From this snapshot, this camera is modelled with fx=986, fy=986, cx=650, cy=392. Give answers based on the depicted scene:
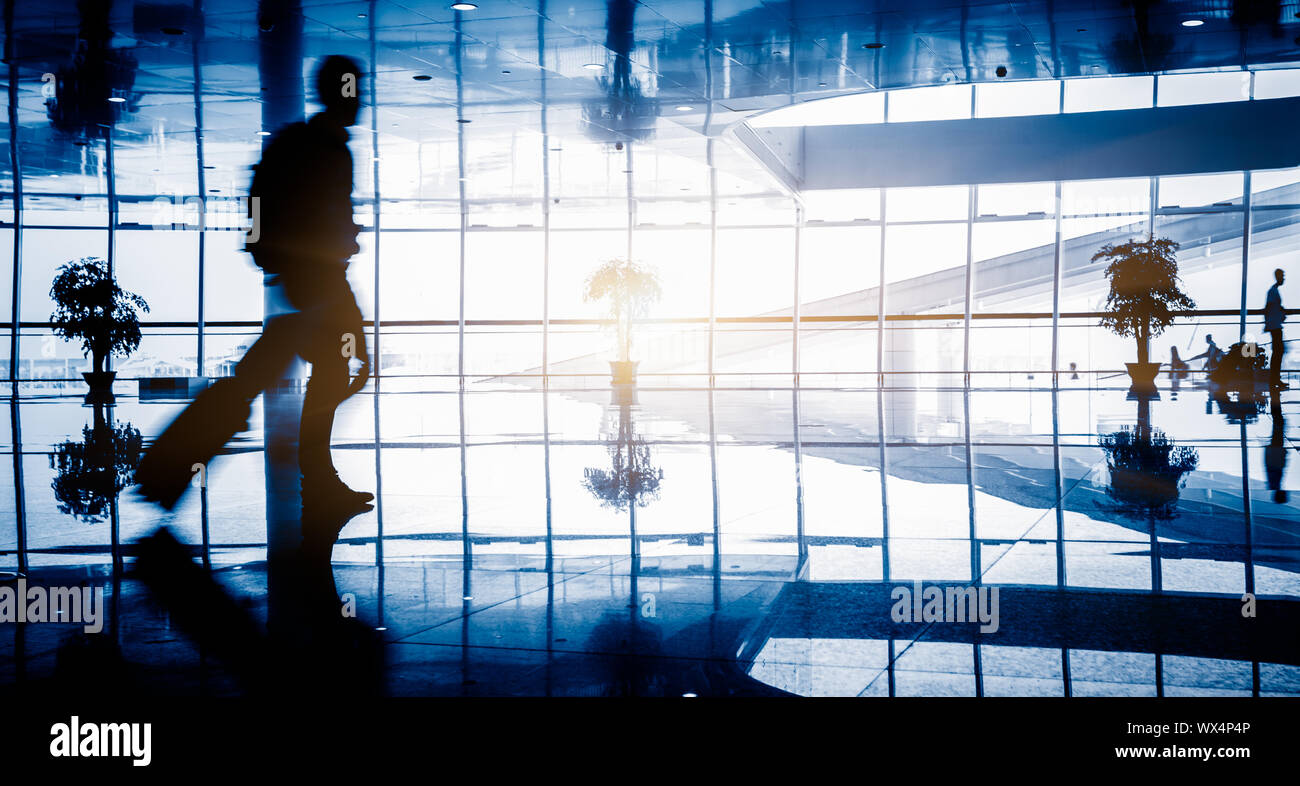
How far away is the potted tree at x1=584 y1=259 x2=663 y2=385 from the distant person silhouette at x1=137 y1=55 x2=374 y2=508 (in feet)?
45.4

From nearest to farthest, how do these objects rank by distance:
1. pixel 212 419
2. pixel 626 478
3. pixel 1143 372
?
pixel 212 419, pixel 626 478, pixel 1143 372

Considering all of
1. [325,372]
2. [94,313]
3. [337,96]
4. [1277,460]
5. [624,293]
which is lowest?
[1277,460]

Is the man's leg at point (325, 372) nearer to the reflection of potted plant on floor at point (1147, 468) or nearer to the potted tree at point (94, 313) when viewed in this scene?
the reflection of potted plant on floor at point (1147, 468)

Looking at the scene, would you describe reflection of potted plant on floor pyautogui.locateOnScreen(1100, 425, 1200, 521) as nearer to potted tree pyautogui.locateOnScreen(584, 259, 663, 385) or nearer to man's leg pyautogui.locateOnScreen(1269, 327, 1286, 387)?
man's leg pyautogui.locateOnScreen(1269, 327, 1286, 387)

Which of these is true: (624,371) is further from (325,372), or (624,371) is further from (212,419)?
(212,419)

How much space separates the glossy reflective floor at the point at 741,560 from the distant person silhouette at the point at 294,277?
0.39 meters

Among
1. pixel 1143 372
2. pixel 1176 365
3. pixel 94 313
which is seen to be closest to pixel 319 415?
pixel 94 313

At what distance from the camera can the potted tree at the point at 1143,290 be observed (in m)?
15.6

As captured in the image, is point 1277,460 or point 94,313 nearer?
point 1277,460

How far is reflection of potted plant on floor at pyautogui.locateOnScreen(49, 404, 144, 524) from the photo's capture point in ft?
16.7

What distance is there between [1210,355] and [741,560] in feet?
63.9

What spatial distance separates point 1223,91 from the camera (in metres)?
17.5

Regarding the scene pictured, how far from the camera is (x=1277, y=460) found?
258 inches
